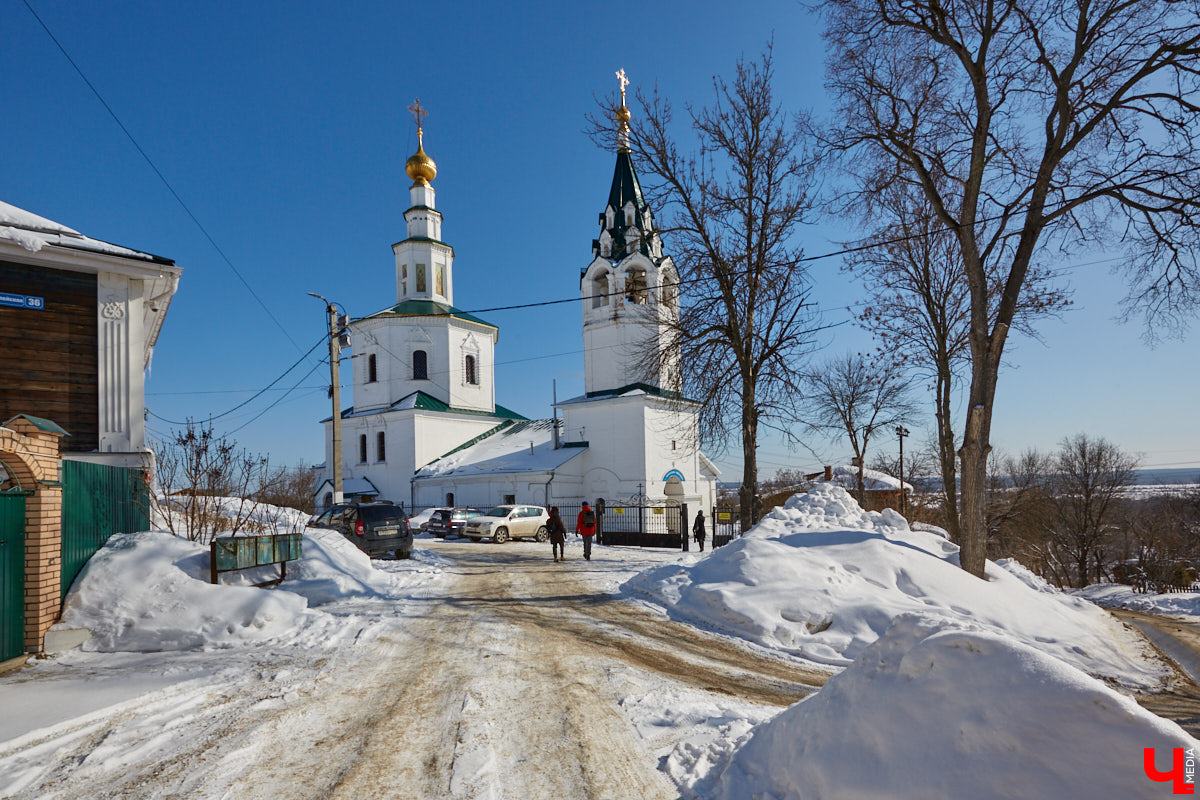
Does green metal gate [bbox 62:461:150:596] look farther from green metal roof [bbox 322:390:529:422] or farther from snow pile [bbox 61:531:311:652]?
green metal roof [bbox 322:390:529:422]

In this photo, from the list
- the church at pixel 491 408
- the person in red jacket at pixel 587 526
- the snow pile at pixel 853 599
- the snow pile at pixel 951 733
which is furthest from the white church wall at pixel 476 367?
the snow pile at pixel 951 733

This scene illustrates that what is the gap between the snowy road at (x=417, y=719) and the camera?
170 inches

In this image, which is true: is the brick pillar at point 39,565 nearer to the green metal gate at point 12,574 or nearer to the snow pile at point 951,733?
the green metal gate at point 12,574

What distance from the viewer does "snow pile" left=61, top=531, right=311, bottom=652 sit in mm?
7840

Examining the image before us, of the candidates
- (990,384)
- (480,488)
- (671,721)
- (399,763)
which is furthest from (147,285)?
(480,488)

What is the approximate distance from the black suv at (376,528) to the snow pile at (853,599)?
724 centimetres

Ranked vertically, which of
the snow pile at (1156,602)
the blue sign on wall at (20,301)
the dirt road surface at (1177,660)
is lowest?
the snow pile at (1156,602)

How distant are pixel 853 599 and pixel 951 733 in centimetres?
678

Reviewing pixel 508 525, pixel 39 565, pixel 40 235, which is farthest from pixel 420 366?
pixel 39 565

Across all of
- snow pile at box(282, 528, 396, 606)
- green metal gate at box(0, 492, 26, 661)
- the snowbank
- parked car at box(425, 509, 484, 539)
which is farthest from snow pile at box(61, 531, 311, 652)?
parked car at box(425, 509, 484, 539)

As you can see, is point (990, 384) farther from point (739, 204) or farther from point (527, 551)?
point (527, 551)

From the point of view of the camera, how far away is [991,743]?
315 centimetres

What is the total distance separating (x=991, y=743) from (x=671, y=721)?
2.82 meters

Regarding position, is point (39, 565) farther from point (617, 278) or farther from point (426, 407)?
point (426, 407)
